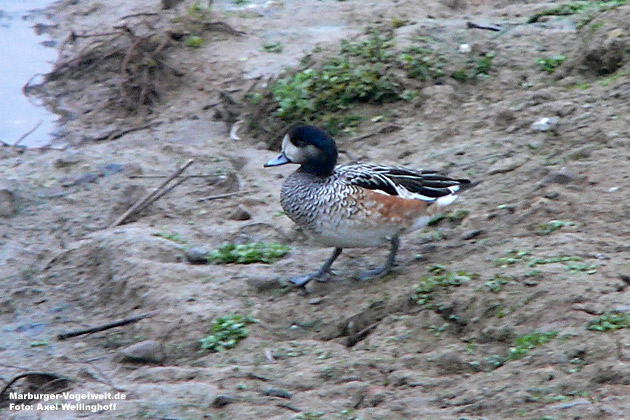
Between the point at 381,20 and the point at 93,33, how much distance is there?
3.01 metres

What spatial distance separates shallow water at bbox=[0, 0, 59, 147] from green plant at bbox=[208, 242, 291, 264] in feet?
10.1

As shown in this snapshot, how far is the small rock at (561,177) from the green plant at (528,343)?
166 cm

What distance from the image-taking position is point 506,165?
250 inches

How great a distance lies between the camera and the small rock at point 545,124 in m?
6.57

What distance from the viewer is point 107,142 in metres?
8.20

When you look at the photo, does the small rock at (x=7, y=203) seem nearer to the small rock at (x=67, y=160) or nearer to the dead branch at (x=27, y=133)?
the small rock at (x=67, y=160)

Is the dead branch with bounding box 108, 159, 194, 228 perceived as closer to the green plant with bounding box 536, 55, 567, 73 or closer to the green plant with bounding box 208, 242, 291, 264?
the green plant with bounding box 208, 242, 291, 264

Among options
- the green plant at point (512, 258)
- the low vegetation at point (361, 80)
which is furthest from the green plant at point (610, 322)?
the low vegetation at point (361, 80)

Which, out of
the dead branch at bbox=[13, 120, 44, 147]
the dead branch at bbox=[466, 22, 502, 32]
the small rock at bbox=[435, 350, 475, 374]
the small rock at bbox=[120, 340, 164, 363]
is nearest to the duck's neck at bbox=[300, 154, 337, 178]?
the small rock at bbox=[120, 340, 164, 363]

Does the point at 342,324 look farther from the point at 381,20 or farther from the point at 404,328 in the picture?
the point at 381,20

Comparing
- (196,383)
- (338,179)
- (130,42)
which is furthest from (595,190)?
(130,42)

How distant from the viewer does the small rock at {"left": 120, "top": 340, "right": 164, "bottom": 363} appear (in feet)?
16.3

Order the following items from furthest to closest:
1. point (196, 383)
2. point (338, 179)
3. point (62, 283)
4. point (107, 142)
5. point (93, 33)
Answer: point (93, 33), point (107, 142), point (62, 283), point (338, 179), point (196, 383)

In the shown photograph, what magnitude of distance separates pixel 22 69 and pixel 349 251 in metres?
5.16
